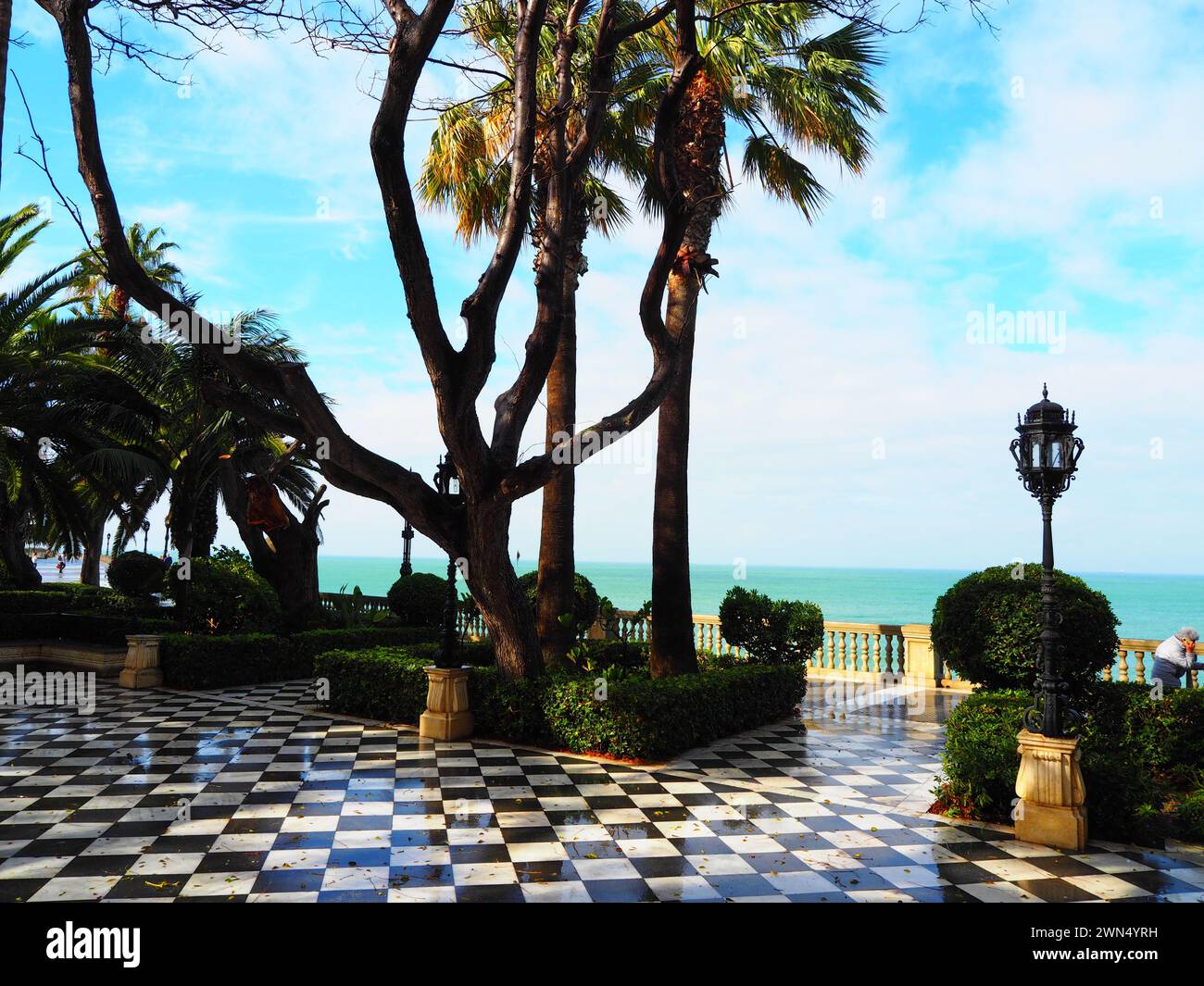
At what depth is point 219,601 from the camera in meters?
15.3

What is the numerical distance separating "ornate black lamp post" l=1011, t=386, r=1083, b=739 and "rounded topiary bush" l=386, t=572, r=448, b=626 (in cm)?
1285

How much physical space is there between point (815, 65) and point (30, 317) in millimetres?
16988

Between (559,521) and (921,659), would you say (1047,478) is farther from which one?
(921,659)

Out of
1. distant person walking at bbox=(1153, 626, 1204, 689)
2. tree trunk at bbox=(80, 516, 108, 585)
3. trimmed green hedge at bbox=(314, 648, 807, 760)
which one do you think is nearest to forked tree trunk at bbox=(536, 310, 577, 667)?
trimmed green hedge at bbox=(314, 648, 807, 760)

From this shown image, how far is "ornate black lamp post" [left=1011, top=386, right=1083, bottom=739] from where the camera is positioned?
6.54m

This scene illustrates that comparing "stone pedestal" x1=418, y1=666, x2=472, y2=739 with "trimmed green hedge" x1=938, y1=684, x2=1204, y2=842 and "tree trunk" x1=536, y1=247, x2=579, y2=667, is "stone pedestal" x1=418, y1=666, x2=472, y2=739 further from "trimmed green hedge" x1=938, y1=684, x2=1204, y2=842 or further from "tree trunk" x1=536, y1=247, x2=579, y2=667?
"trimmed green hedge" x1=938, y1=684, x2=1204, y2=842

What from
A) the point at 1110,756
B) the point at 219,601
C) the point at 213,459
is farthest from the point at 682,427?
the point at 213,459

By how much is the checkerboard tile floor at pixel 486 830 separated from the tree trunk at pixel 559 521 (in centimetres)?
270

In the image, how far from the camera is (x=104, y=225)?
7098mm

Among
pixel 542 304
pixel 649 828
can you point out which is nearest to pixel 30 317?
pixel 542 304

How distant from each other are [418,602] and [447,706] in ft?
26.8
